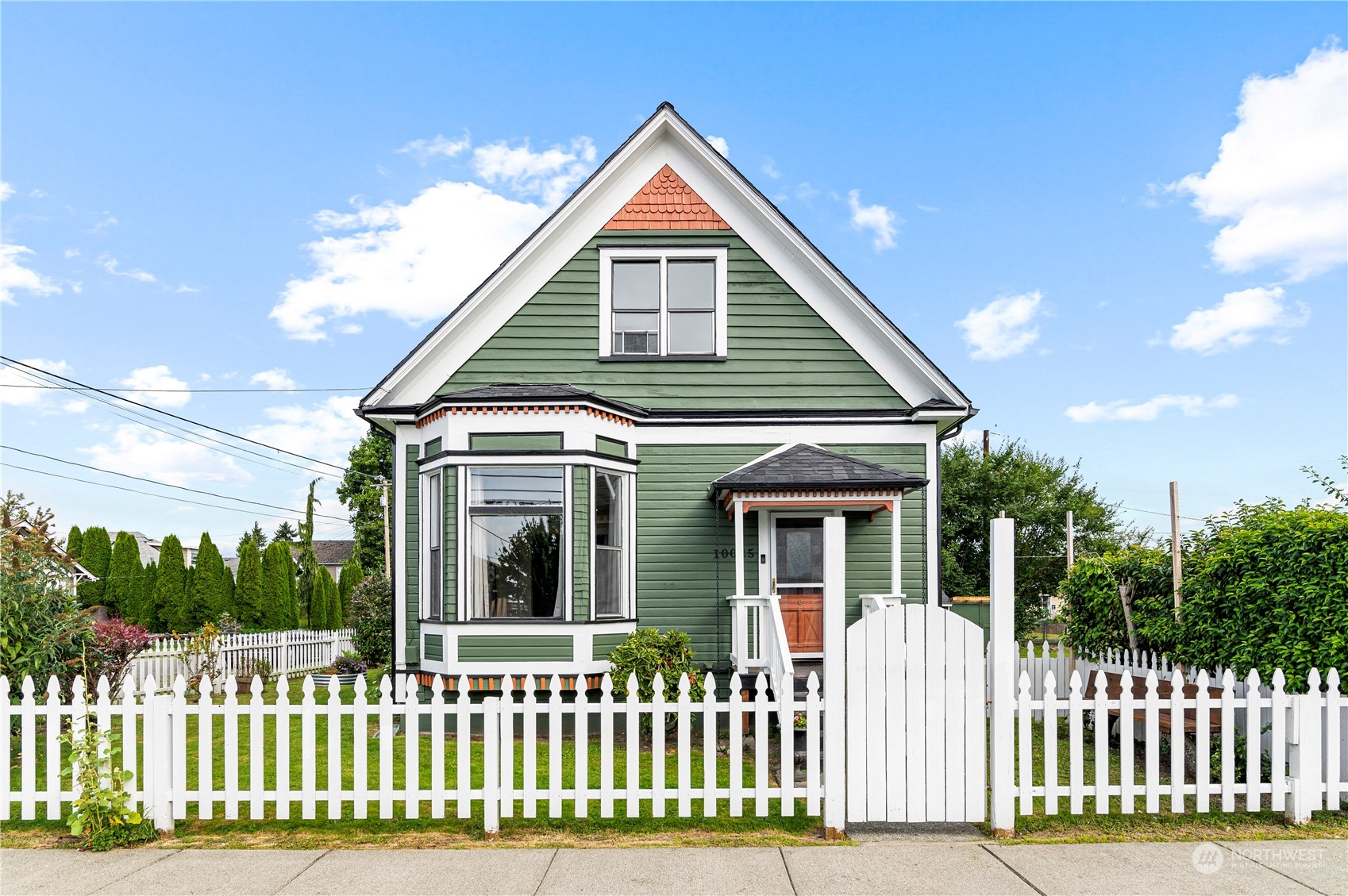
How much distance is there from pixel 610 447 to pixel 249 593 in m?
20.3

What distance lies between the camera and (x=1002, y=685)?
21.4ft

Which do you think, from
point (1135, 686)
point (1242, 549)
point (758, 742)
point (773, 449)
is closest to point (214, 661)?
point (773, 449)

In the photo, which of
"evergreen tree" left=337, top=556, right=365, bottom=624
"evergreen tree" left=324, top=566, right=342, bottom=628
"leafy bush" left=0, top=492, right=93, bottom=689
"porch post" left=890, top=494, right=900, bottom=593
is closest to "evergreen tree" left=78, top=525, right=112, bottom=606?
"evergreen tree" left=324, top=566, right=342, bottom=628

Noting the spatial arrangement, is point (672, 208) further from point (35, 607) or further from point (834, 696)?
point (35, 607)

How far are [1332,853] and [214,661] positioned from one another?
1723 centimetres

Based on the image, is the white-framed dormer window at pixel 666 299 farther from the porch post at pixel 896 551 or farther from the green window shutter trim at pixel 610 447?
the porch post at pixel 896 551

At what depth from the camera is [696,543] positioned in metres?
12.3

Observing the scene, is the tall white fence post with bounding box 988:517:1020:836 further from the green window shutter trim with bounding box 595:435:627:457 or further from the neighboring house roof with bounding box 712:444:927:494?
the green window shutter trim with bounding box 595:435:627:457

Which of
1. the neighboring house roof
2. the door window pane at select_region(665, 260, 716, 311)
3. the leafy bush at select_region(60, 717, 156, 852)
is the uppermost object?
the door window pane at select_region(665, 260, 716, 311)

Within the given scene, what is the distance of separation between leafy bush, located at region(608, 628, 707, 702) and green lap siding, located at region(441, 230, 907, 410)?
3.27 metres

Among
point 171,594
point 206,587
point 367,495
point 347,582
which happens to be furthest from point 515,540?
point 367,495

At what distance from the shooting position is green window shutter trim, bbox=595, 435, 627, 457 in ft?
37.5

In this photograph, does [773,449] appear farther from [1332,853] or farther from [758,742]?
[1332,853]

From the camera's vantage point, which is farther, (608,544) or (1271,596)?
(608,544)
